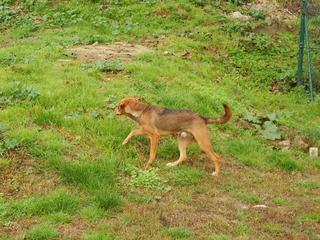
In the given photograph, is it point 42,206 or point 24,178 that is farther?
point 24,178

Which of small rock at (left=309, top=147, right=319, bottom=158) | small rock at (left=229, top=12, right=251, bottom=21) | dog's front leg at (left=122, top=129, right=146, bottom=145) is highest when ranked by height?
dog's front leg at (left=122, top=129, right=146, bottom=145)

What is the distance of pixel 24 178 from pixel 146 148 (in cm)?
217

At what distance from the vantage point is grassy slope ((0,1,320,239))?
23.4ft

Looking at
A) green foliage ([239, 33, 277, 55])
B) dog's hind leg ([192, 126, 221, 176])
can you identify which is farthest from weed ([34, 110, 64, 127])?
green foliage ([239, 33, 277, 55])

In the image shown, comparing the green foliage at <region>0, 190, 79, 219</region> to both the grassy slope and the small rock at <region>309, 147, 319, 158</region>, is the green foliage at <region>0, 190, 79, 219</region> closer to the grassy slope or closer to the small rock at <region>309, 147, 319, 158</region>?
the grassy slope

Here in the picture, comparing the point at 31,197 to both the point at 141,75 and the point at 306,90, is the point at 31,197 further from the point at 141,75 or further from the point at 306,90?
the point at 306,90

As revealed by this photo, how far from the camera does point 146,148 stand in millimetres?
9258

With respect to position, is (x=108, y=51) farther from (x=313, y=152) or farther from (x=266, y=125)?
(x=313, y=152)

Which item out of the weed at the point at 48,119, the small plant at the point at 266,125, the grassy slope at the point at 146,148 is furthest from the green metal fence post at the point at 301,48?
the weed at the point at 48,119

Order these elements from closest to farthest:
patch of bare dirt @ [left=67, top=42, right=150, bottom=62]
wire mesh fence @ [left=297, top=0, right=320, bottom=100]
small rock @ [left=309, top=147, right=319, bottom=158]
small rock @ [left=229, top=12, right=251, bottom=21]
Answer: small rock @ [left=309, top=147, right=319, bottom=158]
patch of bare dirt @ [left=67, top=42, right=150, bottom=62]
wire mesh fence @ [left=297, top=0, right=320, bottom=100]
small rock @ [left=229, top=12, right=251, bottom=21]

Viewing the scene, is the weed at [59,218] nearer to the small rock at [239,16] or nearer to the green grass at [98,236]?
the green grass at [98,236]

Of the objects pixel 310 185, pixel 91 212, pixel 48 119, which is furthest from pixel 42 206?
pixel 310 185

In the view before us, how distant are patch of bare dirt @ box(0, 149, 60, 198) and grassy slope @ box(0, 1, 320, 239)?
21mm

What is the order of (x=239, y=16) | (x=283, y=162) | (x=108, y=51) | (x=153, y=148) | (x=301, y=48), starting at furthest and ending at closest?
(x=239, y=16) → (x=301, y=48) → (x=108, y=51) → (x=283, y=162) → (x=153, y=148)
